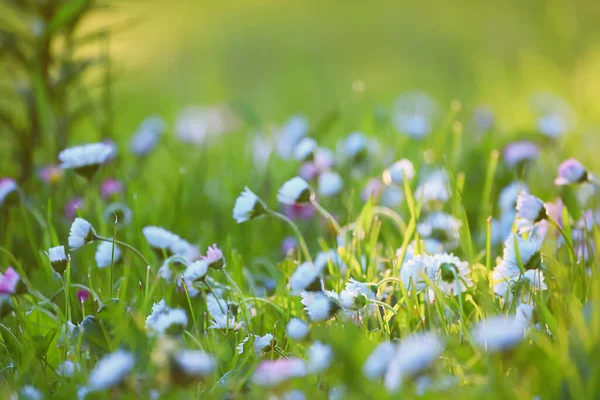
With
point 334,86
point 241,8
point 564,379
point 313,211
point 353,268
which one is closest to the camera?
point 564,379

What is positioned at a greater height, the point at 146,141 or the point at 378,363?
the point at 378,363

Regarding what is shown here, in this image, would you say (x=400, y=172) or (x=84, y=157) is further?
(x=400, y=172)

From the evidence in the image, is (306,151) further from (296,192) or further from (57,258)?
(57,258)

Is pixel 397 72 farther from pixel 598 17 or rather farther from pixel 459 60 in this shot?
pixel 598 17

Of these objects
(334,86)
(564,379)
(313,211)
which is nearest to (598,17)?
(334,86)

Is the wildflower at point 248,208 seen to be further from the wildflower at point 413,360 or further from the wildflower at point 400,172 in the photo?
the wildflower at point 413,360

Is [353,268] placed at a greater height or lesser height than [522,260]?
lesser

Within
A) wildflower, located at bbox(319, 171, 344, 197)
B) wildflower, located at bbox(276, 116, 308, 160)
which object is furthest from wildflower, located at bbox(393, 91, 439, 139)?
wildflower, located at bbox(319, 171, 344, 197)

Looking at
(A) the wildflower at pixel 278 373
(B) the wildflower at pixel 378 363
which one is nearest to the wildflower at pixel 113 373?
(A) the wildflower at pixel 278 373

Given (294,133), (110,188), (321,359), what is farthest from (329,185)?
(321,359)
